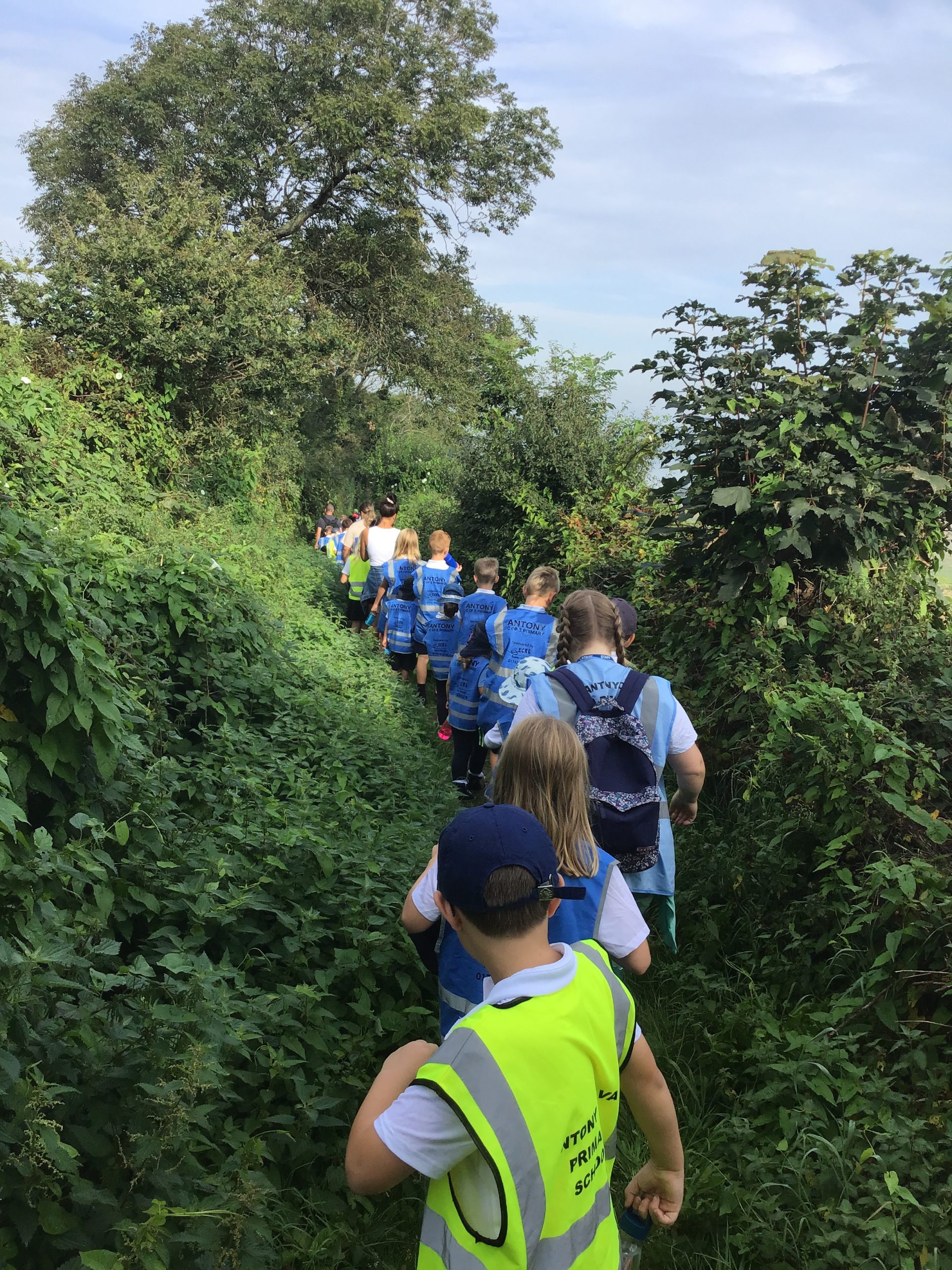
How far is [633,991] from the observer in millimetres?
4348

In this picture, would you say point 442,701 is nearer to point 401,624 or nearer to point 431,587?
point 431,587

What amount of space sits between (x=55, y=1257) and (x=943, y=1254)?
245cm

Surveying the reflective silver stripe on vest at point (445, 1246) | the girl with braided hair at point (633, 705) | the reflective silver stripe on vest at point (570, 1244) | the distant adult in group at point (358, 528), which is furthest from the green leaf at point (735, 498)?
the distant adult in group at point (358, 528)

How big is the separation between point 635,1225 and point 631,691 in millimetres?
1661

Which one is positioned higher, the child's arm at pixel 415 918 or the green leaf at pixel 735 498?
the green leaf at pixel 735 498

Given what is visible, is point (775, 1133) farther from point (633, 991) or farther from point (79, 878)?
point (79, 878)

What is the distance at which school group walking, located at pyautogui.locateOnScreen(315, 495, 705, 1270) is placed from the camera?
4.79 feet

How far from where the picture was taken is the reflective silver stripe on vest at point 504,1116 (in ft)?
4.72

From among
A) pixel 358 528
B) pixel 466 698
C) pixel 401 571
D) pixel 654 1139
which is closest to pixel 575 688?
pixel 654 1139

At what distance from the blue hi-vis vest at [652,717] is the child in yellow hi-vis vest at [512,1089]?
58.4 inches

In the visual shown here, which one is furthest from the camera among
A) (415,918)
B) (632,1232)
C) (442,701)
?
(442,701)

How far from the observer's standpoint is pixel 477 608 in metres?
6.82

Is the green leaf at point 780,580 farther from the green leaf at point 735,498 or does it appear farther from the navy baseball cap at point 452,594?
the navy baseball cap at point 452,594

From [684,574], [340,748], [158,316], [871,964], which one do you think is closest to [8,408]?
[158,316]
